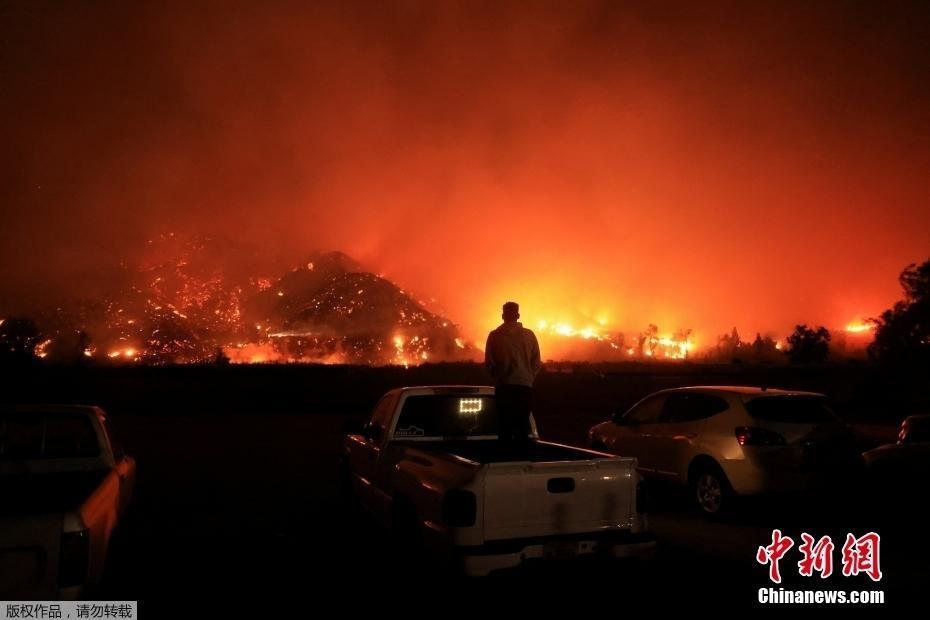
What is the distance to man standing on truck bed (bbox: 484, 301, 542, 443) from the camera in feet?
21.1

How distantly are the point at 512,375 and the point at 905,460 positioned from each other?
574 centimetres

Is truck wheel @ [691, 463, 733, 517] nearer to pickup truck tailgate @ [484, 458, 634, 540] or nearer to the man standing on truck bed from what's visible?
the man standing on truck bed

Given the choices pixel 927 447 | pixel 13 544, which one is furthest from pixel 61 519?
pixel 927 447

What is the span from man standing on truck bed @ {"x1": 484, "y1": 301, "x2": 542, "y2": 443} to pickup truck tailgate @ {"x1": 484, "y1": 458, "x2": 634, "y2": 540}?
5.11ft

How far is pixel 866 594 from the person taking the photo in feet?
16.8

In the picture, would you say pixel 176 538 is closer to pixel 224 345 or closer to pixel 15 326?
pixel 15 326

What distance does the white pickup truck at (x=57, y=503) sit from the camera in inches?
144

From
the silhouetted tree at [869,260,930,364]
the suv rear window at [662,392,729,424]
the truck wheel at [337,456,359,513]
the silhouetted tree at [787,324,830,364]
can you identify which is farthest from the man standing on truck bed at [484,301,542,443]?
the silhouetted tree at [787,324,830,364]

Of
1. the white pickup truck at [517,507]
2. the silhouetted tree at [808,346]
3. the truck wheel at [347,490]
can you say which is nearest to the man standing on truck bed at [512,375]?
the white pickup truck at [517,507]

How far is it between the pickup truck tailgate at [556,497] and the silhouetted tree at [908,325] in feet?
119

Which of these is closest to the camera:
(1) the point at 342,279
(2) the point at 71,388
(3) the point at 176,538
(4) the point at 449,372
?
(3) the point at 176,538

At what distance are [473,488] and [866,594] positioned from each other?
133 inches

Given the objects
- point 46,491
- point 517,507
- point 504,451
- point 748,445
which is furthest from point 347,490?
point 748,445

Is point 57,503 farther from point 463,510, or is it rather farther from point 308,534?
point 308,534
